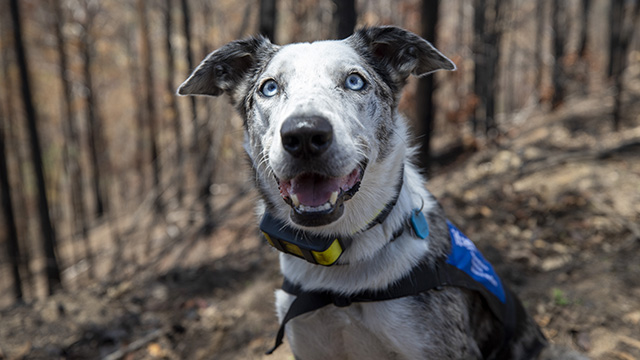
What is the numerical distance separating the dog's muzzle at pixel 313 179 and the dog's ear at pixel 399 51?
92cm

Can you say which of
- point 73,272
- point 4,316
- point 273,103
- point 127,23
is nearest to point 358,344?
point 273,103

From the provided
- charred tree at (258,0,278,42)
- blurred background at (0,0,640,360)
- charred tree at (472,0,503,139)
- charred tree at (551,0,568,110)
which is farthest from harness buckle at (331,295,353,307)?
charred tree at (551,0,568,110)

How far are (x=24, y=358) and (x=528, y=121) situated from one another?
12742mm

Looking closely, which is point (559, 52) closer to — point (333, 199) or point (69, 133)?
point (333, 199)

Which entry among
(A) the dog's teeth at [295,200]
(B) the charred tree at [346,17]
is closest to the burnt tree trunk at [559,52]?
(B) the charred tree at [346,17]

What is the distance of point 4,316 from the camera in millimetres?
5434

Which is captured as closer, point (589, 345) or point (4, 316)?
point (589, 345)

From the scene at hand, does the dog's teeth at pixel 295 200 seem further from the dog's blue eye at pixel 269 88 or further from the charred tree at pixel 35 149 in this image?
the charred tree at pixel 35 149

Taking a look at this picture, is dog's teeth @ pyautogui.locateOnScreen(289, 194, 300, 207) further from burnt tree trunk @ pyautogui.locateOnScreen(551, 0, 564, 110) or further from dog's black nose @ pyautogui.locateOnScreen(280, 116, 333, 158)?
burnt tree trunk @ pyautogui.locateOnScreen(551, 0, 564, 110)

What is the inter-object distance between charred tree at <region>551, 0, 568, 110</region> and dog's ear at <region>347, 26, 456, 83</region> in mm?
11253

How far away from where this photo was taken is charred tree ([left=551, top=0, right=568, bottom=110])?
12500mm

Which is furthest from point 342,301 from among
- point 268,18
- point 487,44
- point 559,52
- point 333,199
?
point 559,52

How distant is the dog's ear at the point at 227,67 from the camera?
289 centimetres

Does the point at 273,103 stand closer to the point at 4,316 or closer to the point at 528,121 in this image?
the point at 4,316
